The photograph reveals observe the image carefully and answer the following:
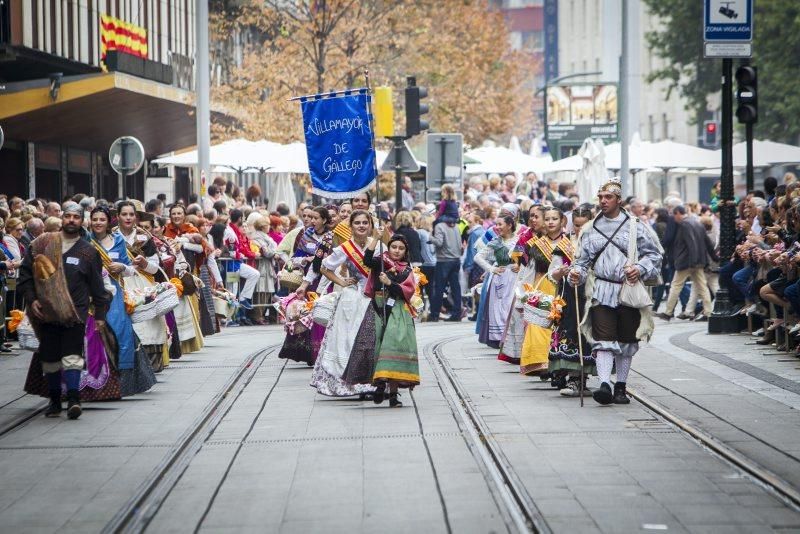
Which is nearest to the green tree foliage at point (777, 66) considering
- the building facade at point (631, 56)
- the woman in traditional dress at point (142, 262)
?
the building facade at point (631, 56)

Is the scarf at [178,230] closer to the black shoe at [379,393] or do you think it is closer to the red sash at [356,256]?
the red sash at [356,256]

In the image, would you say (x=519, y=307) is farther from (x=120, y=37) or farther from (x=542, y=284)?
(x=120, y=37)

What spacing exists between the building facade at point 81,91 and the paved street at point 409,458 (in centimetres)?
1504

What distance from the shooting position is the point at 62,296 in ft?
42.2

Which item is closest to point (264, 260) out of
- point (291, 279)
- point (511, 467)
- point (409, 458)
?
point (291, 279)

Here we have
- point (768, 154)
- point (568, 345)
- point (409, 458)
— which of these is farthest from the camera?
point (768, 154)

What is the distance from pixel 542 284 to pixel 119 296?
13.3ft

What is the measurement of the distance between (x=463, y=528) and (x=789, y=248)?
10.4 m

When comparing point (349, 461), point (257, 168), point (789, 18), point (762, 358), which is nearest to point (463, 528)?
point (349, 461)

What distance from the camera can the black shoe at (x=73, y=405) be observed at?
12992 mm

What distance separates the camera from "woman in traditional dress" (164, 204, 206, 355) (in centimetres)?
1903

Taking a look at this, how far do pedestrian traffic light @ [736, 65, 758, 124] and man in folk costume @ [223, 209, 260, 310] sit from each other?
8.01 metres

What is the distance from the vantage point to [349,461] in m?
10.4

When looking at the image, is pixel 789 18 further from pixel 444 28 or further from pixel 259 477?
pixel 259 477
